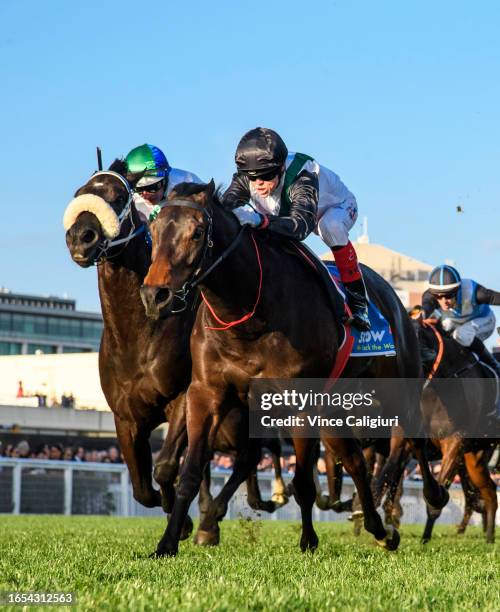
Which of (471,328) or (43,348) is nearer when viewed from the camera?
(471,328)

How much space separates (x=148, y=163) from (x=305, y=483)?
86.7 inches

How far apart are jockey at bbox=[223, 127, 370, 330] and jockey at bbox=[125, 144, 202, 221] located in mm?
635

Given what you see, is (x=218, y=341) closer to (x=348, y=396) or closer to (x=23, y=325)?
(x=348, y=396)

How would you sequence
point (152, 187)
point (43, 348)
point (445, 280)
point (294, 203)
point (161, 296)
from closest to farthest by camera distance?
point (161, 296)
point (294, 203)
point (152, 187)
point (445, 280)
point (43, 348)

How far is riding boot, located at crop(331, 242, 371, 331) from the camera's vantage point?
712 centimetres

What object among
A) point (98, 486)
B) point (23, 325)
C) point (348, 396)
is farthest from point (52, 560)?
point (23, 325)

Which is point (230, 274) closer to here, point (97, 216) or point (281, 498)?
point (97, 216)

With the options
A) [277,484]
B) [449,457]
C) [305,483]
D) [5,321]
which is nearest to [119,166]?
[305,483]

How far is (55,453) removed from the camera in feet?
68.3

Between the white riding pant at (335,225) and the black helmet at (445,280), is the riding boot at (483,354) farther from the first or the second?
the white riding pant at (335,225)

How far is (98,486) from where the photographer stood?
18688 mm

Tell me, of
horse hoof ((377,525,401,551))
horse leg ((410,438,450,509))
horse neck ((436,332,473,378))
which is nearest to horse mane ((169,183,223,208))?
horse hoof ((377,525,401,551))

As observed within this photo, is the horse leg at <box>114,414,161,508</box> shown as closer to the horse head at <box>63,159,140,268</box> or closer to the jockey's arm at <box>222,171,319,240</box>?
the horse head at <box>63,159,140,268</box>

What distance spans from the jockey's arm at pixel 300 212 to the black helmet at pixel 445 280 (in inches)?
179
